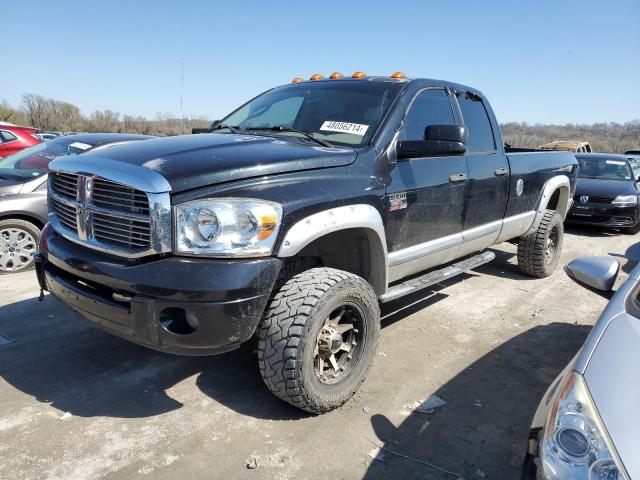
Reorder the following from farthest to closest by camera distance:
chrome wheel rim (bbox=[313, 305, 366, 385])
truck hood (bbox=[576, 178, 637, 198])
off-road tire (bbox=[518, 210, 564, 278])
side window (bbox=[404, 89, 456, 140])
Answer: truck hood (bbox=[576, 178, 637, 198]), off-road tire (bbox=[518, 210, 564, 278]), side window (bbox=[404, 89, 456, 140]), chrome wheel rim (bbox=[313, 305, 366, 385])

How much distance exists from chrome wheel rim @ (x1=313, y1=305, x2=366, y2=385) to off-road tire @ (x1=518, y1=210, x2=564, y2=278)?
11.3 ft

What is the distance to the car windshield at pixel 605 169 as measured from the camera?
33.4 ft

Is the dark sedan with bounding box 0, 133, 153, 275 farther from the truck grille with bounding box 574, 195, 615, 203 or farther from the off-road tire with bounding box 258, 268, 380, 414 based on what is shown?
the truck grille with bounding box 574, 195, 615, 203

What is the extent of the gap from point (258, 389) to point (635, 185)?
31.7 feet

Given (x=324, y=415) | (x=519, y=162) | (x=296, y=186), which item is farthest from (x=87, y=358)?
(x=519, y=162)

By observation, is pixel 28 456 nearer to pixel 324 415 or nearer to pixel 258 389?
pixel 258 389

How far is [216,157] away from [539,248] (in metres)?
4.38

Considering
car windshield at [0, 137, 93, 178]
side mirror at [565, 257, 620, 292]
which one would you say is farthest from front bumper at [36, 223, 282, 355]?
car windshield at [0, 137, 93, 178]

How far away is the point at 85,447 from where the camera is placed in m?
2.49

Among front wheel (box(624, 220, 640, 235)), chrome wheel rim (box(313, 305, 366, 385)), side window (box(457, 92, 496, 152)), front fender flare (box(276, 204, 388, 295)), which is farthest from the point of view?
front wheel (box(624, 220, 640, 235))

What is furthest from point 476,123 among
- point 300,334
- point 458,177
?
point 300,334

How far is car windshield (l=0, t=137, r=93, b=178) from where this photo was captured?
5.82m

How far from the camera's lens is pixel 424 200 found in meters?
3.56

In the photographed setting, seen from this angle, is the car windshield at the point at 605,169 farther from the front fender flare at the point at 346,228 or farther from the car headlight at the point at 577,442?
the car headlight at the point at 577,442
